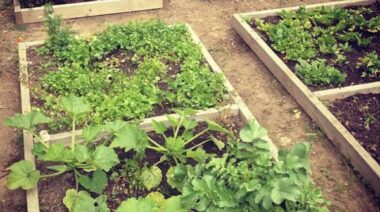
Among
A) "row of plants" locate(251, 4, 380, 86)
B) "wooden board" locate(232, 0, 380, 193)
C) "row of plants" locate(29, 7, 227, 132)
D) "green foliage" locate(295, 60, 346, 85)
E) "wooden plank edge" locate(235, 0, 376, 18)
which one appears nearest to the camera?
"wooden board" locate(232, 0, 380, 193)

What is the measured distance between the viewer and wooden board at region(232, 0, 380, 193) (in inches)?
158

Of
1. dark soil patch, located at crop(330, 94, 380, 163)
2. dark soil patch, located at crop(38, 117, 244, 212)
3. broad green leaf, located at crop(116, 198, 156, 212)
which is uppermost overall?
broad green leaf, located at crop(116, 198, 156, 212)

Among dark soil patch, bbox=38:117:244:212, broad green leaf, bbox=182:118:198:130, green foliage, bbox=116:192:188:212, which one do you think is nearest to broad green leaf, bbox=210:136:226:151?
dark soil patch, bbox=38:117:244:212

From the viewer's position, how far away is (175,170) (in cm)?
350

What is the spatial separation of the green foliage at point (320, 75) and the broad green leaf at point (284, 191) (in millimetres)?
2124

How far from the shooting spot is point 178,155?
149 inches

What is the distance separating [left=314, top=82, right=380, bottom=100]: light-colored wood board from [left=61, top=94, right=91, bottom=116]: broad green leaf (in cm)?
248

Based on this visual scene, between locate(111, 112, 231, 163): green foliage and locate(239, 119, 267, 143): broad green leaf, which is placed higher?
locate(239, 119, 267, 143): broad green leaf

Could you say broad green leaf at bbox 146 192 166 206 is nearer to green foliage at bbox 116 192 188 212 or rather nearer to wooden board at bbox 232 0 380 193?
green foliage at bbox 116 192 188 212

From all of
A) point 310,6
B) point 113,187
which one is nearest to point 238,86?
point 310,6

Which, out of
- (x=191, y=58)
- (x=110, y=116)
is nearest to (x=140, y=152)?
(x=110, y=116)

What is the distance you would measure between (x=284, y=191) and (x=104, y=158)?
1.42 m

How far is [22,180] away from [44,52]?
230 centimetres

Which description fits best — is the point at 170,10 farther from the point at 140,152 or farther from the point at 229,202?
the point at 229,202
